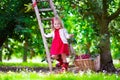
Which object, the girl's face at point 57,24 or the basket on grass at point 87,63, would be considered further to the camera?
the basket on grass at point 87,63

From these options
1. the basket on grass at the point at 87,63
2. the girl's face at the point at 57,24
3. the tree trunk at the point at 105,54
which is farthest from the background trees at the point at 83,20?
the girl's face at the point at 57,24

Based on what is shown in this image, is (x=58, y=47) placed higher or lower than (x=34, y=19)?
lower

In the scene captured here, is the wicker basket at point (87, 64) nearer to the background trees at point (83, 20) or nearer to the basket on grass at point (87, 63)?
the basket on grass at point (87, 63)

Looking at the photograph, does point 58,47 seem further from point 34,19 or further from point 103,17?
point 34,19

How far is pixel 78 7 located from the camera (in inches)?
430

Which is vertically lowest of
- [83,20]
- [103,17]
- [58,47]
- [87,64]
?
[87,64]

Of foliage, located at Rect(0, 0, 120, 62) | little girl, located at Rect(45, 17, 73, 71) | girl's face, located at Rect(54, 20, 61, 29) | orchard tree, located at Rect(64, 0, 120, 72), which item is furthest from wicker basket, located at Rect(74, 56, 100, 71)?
girl's face, located at Rect(54, 20, 61, 29)

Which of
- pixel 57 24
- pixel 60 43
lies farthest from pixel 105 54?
pixel 57 24

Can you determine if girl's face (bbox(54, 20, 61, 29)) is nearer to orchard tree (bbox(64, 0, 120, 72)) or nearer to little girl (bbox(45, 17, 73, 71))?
little girl (bbox(45, 17, 73, 71))

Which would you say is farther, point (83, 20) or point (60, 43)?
point (83, 20)

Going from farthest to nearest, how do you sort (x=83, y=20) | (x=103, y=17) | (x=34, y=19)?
(x=34, y=19) → (x=83, y=20) → (x=103, y=17)

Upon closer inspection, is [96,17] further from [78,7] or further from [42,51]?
[42,51]

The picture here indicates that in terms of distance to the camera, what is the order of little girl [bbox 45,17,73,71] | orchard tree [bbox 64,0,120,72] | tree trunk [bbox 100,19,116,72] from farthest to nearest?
tree trunk [bbox 100,19,116,72] < orchard tree [bbox 64,0,120,72] < little girl [bbox 45,17,73,71]

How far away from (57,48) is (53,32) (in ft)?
1.44
